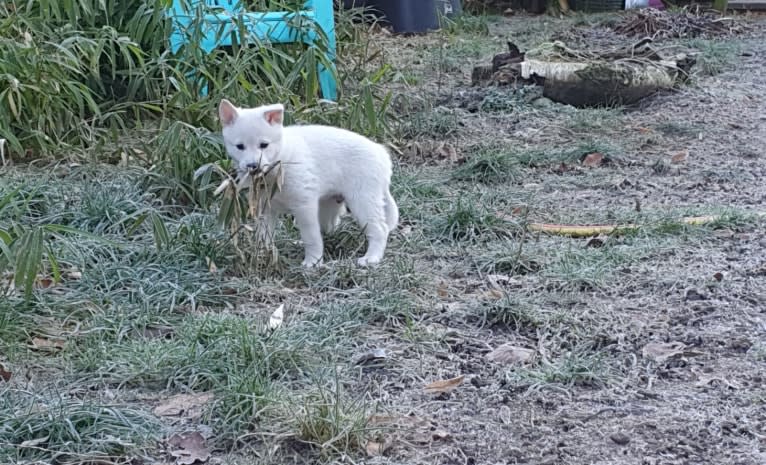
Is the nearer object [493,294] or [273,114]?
[493,294]

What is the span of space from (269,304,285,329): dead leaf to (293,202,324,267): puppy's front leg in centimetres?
43

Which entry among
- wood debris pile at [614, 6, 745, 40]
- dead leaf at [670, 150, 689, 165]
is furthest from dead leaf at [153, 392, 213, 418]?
wood debris pile at [614, 6, 745, 40]

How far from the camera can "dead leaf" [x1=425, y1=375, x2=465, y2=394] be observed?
263cm

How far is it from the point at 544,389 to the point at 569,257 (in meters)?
1.04

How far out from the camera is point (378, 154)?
12.1 feet

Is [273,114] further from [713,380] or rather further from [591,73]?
[591,73]

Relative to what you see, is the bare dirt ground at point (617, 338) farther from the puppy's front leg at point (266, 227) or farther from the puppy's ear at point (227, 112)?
the puppy's ear at point (227, 112)

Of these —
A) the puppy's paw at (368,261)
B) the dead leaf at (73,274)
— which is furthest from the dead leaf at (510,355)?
the dead leaf at (73,274)

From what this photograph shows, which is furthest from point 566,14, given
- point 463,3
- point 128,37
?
point 128,37

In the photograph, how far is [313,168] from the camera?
141 inches

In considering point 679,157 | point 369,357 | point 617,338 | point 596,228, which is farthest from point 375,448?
point 679,157

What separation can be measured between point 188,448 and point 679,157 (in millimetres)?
3579

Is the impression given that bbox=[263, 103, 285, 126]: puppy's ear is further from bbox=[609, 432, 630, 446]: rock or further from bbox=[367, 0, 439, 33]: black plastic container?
bbox=[367, 0, 439, 33]: black plastic container

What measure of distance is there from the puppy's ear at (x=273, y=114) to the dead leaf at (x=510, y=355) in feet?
3.96
